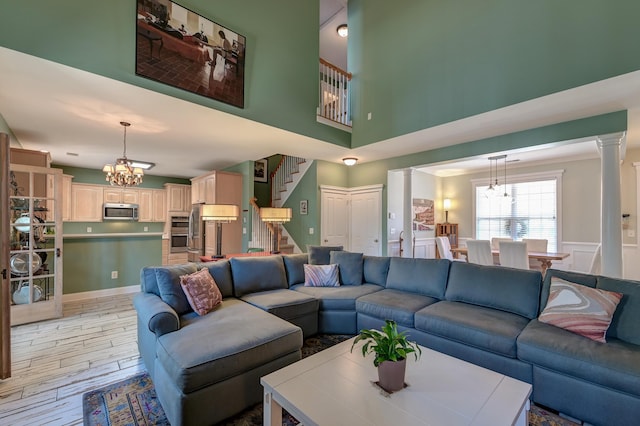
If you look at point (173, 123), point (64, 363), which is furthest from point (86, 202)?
point (64, 363)

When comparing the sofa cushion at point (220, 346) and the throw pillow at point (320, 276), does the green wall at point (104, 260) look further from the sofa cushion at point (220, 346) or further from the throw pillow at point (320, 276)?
the sofa cushion at point (220, 346)

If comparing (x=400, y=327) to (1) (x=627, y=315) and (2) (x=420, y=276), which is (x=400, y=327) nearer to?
(2) (x=420, y=276)

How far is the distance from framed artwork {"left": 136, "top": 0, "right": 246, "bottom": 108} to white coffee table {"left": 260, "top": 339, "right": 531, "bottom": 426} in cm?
294

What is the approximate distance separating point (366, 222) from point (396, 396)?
15.2 ft

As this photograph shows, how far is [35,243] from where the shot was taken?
3.82 metres

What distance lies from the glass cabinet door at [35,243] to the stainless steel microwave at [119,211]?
187cm

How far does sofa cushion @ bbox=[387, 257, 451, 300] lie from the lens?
10.8 ft

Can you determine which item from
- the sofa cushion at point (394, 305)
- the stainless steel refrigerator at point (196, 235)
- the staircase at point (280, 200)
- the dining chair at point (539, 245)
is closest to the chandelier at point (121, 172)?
the stainless steel refrigerator at point (196, 235)

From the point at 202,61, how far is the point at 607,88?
4.24m

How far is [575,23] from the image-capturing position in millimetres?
2830

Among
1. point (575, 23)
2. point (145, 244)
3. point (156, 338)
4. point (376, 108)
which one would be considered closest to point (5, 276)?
point (156, 338)

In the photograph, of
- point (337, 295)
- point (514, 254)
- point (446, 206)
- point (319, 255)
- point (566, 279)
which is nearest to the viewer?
point (566, 279)

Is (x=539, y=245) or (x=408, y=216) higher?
(x=408, y=216)

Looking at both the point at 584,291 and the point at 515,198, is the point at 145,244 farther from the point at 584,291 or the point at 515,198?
the point at 515,198
